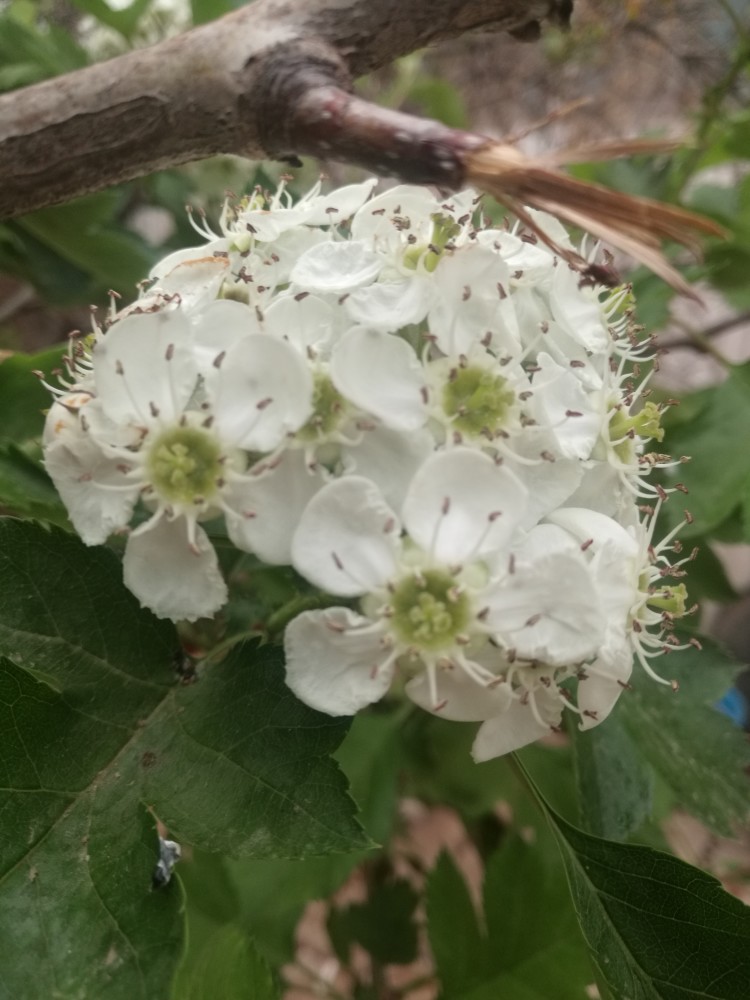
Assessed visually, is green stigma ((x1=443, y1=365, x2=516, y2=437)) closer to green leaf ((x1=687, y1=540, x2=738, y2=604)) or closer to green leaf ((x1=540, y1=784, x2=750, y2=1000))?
green leaf ((x1=540, y1=784, x2=750, y2=1000))

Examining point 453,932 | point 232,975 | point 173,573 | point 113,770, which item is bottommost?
point 453,932

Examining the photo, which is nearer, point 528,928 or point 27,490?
point 27,490

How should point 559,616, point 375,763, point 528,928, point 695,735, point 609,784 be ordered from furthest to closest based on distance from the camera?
point 375,763, point 528,928, point 695,735, point 609,784, point 559,616

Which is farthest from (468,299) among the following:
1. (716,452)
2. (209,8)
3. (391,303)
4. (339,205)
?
(209,8)

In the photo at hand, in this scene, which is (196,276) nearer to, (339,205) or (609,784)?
(339,205)

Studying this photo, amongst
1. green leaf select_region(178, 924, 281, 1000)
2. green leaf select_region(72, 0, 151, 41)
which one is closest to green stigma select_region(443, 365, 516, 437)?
green leaf select_region(178, 924, 281, 1000)

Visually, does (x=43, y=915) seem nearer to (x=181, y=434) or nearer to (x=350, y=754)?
(x=181, y=434)

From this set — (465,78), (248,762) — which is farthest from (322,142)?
(465,78)
